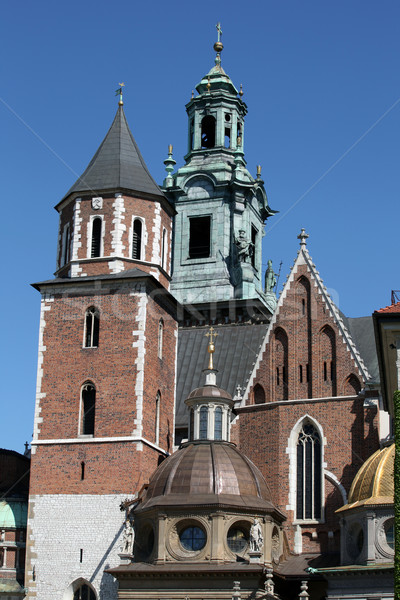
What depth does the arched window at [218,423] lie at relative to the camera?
4256cm

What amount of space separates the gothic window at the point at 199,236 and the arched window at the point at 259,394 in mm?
18596

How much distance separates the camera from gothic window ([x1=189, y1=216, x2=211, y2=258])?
6272cm

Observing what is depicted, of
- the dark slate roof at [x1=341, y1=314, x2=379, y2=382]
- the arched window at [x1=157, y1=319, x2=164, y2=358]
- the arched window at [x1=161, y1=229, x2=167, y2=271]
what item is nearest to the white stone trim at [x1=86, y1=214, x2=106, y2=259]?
the arched window at [x1=161, y1=229, x2=167, y2=271]

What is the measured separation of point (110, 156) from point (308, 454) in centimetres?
1425

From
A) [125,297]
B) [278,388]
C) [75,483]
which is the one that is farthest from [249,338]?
[75,483]

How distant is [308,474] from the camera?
139 ft

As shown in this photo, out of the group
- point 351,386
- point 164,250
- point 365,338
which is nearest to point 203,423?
point 351,386

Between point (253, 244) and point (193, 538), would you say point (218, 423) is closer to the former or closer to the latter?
point (193, 538)

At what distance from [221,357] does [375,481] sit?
14.1 metres

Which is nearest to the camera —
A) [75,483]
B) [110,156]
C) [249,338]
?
[75,483]

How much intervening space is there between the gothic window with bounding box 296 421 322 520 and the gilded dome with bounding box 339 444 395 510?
9.30 ft

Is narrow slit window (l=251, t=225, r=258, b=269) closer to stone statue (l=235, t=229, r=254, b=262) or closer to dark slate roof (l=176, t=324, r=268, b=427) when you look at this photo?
stone statue (l=235, t=229, r=254, b=262)

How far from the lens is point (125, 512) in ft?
128

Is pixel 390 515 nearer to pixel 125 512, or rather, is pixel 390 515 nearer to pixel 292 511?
pixel 292 511
